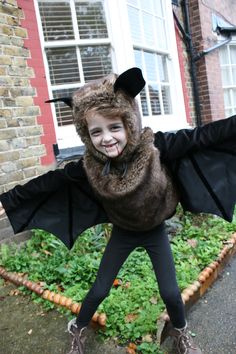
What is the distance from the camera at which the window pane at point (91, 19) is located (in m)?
4.42

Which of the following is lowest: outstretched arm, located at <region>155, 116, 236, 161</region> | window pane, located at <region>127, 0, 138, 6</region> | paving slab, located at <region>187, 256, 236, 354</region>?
paving slab, located at <region>187, 256, 236, 354</region>

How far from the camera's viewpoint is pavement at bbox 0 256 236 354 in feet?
7.32

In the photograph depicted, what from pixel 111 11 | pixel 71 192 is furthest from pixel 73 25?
pixel 71 192

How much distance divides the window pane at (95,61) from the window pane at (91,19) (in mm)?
168

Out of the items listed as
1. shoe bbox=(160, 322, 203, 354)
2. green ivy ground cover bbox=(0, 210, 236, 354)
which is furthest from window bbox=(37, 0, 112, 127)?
shoe bbox=(160, 322, 203, 354)

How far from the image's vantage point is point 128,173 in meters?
1.78

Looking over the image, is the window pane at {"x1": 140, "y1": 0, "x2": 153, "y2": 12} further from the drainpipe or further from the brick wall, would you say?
the brick wall

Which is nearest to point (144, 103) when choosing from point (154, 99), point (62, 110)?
point (154, 99)

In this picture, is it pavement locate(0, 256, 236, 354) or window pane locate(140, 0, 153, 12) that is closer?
pavement locate(0, 256, 236, 354)

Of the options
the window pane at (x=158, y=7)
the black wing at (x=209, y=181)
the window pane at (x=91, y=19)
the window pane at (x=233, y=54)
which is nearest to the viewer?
the black wing at (x=209, y=181)

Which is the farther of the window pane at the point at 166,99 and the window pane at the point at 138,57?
the window pane at the point at 166,99

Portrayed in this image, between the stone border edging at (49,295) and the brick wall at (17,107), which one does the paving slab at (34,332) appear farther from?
the brick wall at (17,107)

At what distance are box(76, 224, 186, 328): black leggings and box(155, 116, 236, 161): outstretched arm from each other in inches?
18.9

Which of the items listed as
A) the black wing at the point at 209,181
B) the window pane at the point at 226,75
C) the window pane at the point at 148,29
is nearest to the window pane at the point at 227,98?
the window pane at the point at 226,75
